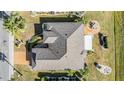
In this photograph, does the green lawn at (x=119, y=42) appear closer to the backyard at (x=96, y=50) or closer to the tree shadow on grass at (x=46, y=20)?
the backyard at (x=96, y=50)

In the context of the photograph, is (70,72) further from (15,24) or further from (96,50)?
(15,24)

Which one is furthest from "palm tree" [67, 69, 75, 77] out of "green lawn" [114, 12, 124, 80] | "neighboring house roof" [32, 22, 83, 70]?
"green lawn" [114, 12, 124, 80]

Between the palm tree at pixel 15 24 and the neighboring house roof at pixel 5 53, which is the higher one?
the palm tree at pixel 15 24

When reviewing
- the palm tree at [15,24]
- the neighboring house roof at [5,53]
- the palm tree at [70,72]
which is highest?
the palm tree at [15,24]

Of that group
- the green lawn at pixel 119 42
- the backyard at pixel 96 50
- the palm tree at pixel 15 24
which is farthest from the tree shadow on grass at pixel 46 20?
the green lawn at pixel 119 42

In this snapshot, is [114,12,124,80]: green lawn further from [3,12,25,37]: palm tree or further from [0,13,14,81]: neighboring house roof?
[0,13,14,81]: neighboring house roof
